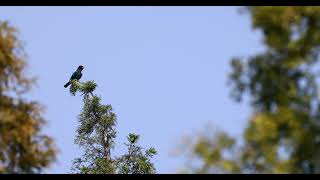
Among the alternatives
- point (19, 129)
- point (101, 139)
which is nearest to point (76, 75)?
point (101, 139)

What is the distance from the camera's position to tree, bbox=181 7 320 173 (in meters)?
6.68

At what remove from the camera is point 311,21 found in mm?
7449

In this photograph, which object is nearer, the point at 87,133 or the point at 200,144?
the point at 200,144

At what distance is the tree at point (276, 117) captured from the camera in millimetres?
6684

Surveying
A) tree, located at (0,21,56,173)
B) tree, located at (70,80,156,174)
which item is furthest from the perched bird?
tree, located at (0,21,56,173)

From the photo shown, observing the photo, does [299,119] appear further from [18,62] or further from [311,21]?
[18,62]

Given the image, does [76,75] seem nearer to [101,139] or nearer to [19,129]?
[101,139]

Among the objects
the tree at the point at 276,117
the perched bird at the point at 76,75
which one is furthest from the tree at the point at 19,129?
the perched bird at the point at 76,75

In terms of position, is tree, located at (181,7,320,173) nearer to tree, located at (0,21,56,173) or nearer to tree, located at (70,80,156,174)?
tree, located at (0,21,56,173)

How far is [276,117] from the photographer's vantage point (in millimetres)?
6738

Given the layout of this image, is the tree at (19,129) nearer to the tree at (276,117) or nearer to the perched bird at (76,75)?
the tree at (276,117)
